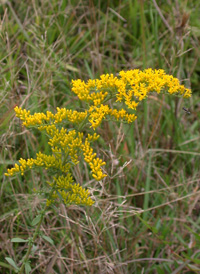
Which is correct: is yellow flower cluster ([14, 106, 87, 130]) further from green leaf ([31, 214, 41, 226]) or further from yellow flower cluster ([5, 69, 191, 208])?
green leaf ([31, 214, 41, 226])

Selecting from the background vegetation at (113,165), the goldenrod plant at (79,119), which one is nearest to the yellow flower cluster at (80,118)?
the goldenrod plant at (79,119)

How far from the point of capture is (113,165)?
247 centimetres

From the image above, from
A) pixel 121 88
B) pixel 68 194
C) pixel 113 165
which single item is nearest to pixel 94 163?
pixel 68 194

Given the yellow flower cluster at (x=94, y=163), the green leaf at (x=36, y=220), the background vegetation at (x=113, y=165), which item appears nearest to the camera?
the yellow flower cluster at (x=94, y=163)

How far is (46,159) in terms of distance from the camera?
5.63 feet

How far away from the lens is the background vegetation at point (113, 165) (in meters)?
2.29

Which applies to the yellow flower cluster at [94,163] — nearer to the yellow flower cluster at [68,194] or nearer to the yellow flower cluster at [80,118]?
the yellow flower cluster at [80,118]

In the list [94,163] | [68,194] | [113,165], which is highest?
[94,163]

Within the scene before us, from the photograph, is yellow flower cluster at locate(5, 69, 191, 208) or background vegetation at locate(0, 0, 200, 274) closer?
yellow flower cluster at locate(5, 69, 191, 208)

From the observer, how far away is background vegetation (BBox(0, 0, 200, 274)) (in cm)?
229

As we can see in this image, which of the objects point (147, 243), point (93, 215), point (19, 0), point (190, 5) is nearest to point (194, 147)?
point (147, 243)

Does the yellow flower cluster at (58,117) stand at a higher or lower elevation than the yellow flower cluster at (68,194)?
higher

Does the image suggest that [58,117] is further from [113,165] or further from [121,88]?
[113,165]

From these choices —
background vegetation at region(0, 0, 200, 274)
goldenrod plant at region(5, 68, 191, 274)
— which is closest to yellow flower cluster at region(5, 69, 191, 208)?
goldenrod plant at region(5, 68, 191, 274)
